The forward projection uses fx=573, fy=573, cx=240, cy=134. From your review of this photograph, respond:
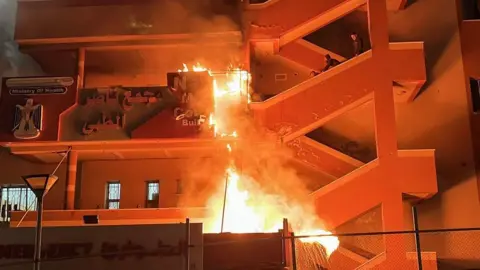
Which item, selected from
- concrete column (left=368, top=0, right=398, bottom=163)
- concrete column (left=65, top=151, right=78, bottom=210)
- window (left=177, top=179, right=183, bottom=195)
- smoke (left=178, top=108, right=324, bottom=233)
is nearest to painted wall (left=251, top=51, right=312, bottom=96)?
smoke (left=178, top=108, right=324, bottom=233)

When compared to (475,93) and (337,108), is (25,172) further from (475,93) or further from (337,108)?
(475,93)

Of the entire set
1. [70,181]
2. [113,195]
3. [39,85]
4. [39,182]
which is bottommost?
[39,182]

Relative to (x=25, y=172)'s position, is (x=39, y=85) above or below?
above

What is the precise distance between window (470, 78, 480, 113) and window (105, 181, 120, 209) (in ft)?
37.8

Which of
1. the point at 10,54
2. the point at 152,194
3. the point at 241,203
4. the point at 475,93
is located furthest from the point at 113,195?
the point at 475,93

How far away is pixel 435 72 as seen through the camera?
1764 cm

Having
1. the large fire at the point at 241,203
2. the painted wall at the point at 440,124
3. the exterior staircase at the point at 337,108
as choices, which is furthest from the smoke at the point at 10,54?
the painted wall at the point at 440,124

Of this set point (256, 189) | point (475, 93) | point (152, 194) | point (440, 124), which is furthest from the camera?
point (152, 194)

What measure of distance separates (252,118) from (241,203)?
7.70 ft

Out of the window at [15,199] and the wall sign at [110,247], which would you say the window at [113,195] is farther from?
the wall sign at [110,247]

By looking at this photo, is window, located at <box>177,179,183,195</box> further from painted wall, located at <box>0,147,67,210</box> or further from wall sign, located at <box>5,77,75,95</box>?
wall sign, located at <box>5,77,75,95</box>

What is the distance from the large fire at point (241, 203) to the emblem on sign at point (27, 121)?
459cm

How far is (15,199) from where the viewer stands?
18.7m

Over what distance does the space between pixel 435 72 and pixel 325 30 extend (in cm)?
380
